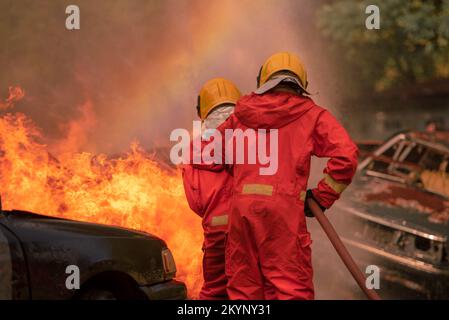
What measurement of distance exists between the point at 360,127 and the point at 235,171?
78.5 feet

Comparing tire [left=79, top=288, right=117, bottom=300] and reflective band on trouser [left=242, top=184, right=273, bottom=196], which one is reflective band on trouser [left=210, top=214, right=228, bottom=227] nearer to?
reflective band on trouser [left=242, top=184, right=273, bottom=196]

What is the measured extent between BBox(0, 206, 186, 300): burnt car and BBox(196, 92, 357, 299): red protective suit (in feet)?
1.72

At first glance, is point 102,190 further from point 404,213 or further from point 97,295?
point 404,213

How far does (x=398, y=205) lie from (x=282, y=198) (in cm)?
354

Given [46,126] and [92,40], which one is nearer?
[46,126]

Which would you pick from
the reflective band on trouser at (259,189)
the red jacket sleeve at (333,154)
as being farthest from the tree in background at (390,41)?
the reflective band on trouser at (259,189)

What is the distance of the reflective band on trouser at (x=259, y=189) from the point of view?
4.80 m

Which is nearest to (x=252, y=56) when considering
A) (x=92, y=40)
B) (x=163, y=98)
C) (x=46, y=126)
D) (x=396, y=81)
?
(x=163, y=98)

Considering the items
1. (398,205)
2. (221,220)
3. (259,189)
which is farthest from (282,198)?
(398,205)

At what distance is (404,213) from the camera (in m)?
7.77

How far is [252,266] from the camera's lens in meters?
4.91

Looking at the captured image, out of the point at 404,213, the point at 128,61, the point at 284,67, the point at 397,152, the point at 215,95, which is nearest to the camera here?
the point at 284,67

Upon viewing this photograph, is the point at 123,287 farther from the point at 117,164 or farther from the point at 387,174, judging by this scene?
the point at 387,174

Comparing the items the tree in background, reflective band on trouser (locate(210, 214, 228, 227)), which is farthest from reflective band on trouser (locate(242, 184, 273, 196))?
the tree in background
